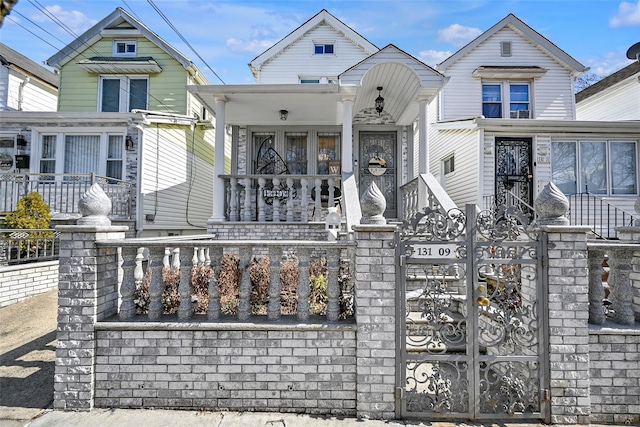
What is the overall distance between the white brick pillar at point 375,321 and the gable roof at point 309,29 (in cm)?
923

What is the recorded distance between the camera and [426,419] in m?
2.84

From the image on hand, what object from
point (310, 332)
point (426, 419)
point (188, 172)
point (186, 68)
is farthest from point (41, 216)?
point (426, 419)

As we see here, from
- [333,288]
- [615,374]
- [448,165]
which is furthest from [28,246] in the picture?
[448,165]

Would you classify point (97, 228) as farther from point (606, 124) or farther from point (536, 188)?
point (606, 124)

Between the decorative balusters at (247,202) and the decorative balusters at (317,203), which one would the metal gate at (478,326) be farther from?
the decorative balusters at (247,202)

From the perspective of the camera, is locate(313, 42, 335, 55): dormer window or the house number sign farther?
locate(313, 42, 335, 55): dormer window

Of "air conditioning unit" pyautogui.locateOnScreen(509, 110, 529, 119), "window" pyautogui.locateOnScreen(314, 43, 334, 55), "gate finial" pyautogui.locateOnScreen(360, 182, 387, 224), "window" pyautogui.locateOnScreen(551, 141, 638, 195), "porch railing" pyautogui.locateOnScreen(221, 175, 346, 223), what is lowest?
"gate finial" pyautogui.locateOnScreen(360, 182, 387, 224)

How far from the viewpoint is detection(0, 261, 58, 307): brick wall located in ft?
17.5

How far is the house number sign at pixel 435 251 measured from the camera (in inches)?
118

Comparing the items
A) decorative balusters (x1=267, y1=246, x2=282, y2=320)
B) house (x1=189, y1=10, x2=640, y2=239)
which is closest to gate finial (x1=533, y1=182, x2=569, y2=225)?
decorative balusters (x1=267, y1=246, x2=282, y2=320)

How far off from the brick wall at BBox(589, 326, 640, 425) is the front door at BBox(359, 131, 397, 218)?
243 inches

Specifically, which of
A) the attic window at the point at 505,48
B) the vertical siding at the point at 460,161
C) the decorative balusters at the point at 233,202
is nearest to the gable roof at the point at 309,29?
the vertical siding at the point at 460,161

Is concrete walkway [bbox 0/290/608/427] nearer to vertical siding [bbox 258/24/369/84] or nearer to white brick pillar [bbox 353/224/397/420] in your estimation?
white brick pillar [bbox 353/224/397/420]

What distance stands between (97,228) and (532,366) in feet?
13.7
